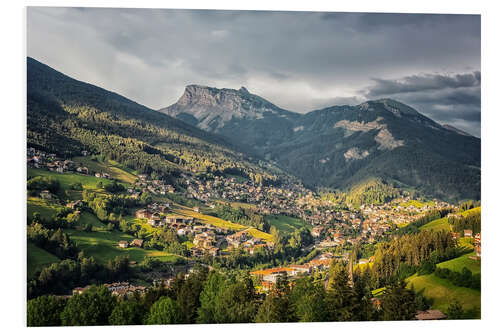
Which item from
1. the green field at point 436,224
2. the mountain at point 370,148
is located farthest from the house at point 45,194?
the mountain at point 370,148

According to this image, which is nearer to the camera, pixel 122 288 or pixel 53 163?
pixel 122 288

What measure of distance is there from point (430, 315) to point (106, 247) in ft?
49.6

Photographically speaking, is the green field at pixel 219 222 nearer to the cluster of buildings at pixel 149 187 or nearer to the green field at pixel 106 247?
the cluster of buildings at pixel 149 187

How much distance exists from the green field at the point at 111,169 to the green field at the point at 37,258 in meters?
17.0

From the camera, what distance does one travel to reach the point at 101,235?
20797 millimetres

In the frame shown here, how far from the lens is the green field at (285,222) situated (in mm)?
34125

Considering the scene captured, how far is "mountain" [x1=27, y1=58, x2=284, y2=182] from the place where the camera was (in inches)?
1474

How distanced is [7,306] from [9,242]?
6.16 feet

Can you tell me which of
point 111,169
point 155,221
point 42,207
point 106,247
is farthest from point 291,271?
point 111,169

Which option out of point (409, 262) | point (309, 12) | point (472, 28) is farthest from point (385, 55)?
point (409, 262)

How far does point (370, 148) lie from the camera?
93188 mm

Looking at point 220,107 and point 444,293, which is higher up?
point 220,107

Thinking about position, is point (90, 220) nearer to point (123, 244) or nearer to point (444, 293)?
point (123, 244)

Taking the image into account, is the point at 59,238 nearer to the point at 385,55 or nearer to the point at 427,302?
the point at 427,302
